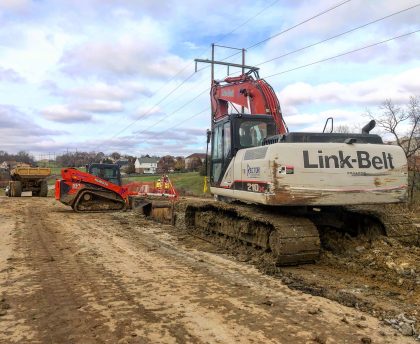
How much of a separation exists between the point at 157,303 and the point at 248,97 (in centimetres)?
826

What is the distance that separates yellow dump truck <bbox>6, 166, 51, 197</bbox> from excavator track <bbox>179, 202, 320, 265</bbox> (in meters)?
23.1

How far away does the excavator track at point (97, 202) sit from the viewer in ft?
54.6

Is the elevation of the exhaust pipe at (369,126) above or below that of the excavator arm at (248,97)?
below

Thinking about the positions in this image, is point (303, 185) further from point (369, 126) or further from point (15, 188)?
point (15, 188)

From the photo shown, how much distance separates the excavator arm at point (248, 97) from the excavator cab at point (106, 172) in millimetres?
7643

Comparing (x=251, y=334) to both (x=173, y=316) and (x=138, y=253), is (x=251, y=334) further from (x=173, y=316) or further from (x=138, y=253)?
(x=138, y=253)

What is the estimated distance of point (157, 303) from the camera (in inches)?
197

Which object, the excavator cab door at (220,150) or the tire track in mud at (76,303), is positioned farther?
the excavator cab door at (220,150)

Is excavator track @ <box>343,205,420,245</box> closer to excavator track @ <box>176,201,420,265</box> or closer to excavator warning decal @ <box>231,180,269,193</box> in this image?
excavator track @ <box>176,201,420,265</box>

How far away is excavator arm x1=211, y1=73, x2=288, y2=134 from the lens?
35.8ft

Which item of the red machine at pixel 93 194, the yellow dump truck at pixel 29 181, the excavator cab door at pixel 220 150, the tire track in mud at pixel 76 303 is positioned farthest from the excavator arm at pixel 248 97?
the yellow dump truck at pixel 29 181

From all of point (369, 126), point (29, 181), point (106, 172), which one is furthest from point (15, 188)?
point (369, 126)

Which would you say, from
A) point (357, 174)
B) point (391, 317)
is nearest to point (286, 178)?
point (357, 174)

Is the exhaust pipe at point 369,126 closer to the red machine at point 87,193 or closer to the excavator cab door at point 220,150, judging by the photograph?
the excavator cab door at point 220,150
